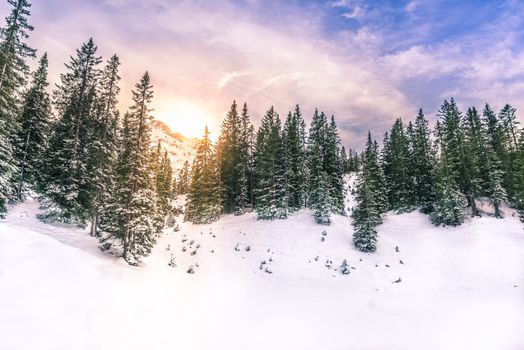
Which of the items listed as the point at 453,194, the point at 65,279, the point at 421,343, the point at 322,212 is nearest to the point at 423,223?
the point at 453,194

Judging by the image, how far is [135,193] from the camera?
22344mm

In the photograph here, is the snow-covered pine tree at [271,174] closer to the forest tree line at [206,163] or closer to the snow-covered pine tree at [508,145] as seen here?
the forest tree line at [206,163]

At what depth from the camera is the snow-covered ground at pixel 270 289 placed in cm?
966

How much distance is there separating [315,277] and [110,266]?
50.6 feet

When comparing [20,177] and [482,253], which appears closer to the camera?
[482,253]

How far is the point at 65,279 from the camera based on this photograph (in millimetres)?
11227

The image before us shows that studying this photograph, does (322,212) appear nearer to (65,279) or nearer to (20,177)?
(65,279)

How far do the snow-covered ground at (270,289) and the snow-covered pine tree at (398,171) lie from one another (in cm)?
1000

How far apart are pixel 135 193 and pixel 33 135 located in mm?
18952

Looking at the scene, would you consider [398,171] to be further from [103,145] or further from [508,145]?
[103,145]

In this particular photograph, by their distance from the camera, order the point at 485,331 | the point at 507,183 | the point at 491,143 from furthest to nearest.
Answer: the point at 491,143 → the point at 507,183 → the point at 485,331

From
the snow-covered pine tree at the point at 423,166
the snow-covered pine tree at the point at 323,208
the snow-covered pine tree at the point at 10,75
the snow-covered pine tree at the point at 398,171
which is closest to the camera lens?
the snow-covered pine tree at the point at 10,75

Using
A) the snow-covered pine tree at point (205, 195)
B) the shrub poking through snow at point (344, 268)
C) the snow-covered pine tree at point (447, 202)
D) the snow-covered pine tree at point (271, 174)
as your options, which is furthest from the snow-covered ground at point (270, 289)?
the snow-covered pine tree at point (205, 195)

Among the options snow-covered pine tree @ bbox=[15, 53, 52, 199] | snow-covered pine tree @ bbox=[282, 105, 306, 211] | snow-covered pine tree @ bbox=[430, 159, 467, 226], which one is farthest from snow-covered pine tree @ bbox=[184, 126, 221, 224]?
snow-covered pine tree @ bbox=[430, 159, 467, 226]
